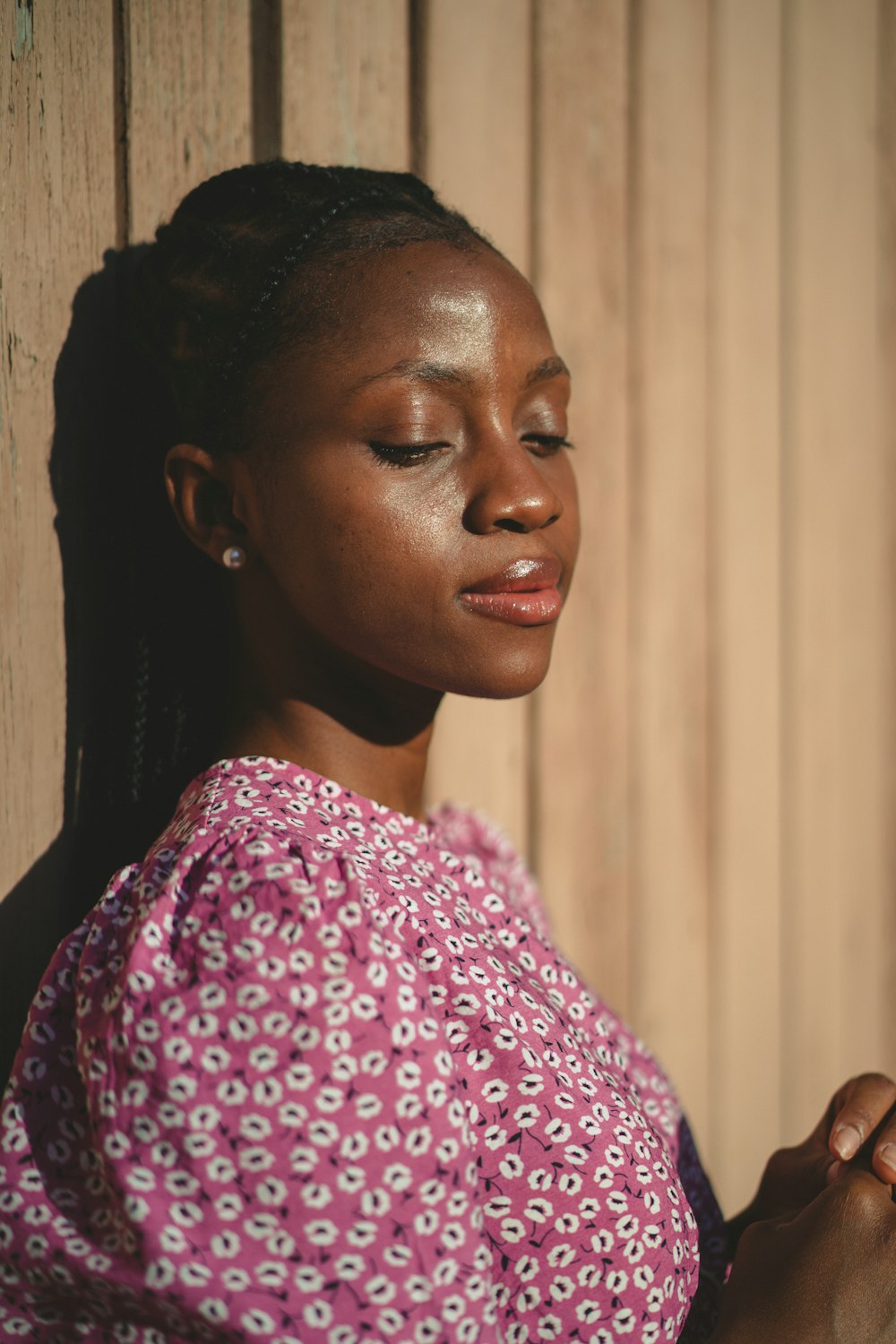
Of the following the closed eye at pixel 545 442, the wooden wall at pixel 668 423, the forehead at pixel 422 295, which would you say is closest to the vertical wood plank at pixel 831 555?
the wooden wall at pixel 668 423

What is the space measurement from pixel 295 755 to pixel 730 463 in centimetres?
117

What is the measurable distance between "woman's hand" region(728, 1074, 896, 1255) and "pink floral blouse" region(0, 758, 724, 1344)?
26cm

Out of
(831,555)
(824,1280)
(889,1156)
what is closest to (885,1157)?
(889,1156)

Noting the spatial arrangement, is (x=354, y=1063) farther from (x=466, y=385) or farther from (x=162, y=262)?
(x=162, y=262)

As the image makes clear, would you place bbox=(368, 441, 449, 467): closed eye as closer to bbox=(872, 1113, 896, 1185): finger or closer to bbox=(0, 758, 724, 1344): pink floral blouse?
bbox=(0, 758, 724, 1344): pink floral blouse

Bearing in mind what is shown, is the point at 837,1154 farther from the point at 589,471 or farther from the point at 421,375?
the point at 589,471

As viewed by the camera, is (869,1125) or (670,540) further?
(670,540)

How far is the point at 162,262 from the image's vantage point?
120 centimetres

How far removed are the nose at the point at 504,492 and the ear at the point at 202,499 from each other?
24cm

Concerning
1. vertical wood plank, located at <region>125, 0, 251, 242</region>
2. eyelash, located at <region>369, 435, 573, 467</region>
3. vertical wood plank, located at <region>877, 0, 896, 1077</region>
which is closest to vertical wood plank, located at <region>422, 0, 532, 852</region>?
vertical wood plank, located at <region>125, 0, 251, 242</region>

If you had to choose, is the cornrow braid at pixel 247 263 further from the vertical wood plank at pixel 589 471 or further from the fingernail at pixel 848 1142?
the fingernail at pixel 848 1142

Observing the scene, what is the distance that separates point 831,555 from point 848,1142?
1.27 meters

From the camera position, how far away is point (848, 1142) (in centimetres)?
121

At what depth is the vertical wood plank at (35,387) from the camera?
1.19m
